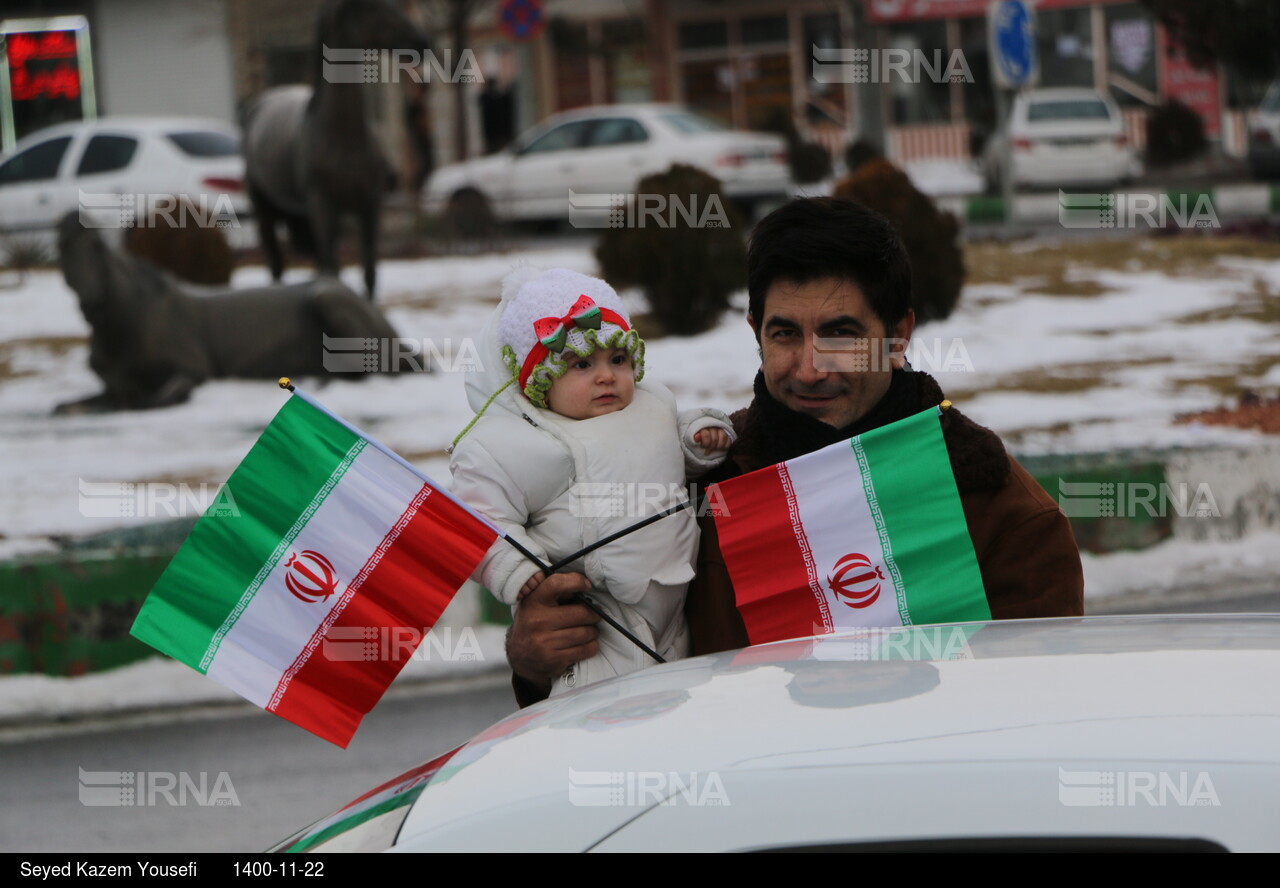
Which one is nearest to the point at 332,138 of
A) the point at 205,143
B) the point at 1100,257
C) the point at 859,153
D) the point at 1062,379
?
the point at 1062,379

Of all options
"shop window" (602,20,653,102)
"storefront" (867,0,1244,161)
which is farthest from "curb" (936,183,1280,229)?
"shop window" (602,20,653,102)

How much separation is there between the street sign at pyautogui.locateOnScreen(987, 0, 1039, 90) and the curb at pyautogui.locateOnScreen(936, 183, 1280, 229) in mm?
1596

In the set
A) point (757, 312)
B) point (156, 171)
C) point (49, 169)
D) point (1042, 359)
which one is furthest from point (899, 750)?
point (49, 169)

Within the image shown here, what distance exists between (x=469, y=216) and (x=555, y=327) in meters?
14.7

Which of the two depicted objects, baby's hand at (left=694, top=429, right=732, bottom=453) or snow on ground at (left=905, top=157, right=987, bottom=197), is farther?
snow on ground at (left=905, top=157, right=987, bottom=197)

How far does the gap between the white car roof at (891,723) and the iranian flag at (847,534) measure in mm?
490

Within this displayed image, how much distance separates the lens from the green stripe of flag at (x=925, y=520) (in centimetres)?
275

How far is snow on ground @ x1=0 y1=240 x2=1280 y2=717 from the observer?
7.34m

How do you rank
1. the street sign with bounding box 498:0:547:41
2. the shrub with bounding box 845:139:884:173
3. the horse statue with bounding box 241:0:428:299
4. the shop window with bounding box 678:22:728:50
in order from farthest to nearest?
the shop window with bounding box 678:22:728:50
the shrub with bounding box 845:139:884:173
the street sign with bounding box 498:0:547:41
the horse statue with bounding box 241:0:428:299

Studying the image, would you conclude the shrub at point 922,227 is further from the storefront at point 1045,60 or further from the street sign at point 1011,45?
the storefront at point 1045,60

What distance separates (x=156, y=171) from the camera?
18.7 meters

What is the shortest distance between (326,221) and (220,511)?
364 inches

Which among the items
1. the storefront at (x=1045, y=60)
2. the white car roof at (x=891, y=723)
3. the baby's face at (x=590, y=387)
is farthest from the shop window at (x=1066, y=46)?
the white car roof at (x=891, y=723)

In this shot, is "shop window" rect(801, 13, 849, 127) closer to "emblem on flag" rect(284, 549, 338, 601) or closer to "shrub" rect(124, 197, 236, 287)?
"shrub" rect(124, 197, 236, 287)
